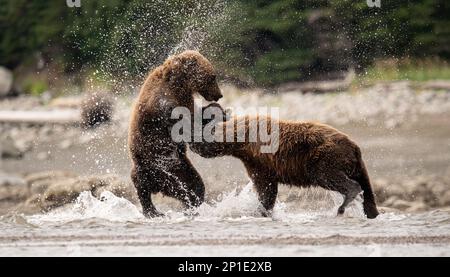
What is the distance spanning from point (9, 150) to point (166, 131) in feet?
24.3

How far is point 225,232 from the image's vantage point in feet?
28.5

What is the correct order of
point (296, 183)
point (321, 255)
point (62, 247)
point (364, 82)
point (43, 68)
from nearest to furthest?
point (321, 255), point (62, 247), point (296, 183), point (364, 82), point (43, 68)

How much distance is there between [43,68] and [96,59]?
1276mm

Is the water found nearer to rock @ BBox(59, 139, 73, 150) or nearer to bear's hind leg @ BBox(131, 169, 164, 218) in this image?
bear's hind leg @ BBox(131, 169, 164, 218)

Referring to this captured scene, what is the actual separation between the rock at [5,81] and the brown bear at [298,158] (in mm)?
9440

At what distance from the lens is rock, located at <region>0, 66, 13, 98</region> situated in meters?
18.3

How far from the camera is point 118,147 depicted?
1550cm

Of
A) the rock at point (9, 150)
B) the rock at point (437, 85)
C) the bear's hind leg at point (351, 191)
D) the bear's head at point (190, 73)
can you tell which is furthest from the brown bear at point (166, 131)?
the rock at point (437, 85)

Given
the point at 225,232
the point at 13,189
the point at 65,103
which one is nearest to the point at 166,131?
the point at 225,232

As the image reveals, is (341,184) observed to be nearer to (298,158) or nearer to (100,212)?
(298,158)

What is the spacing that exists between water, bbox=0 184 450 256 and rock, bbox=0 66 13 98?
8227mm

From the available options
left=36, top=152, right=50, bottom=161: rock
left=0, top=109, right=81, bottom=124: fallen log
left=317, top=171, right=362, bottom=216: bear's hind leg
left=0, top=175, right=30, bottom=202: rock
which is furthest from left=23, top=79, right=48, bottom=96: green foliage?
left=317, top=171, right=362, bottom=216: bear's hind leg
